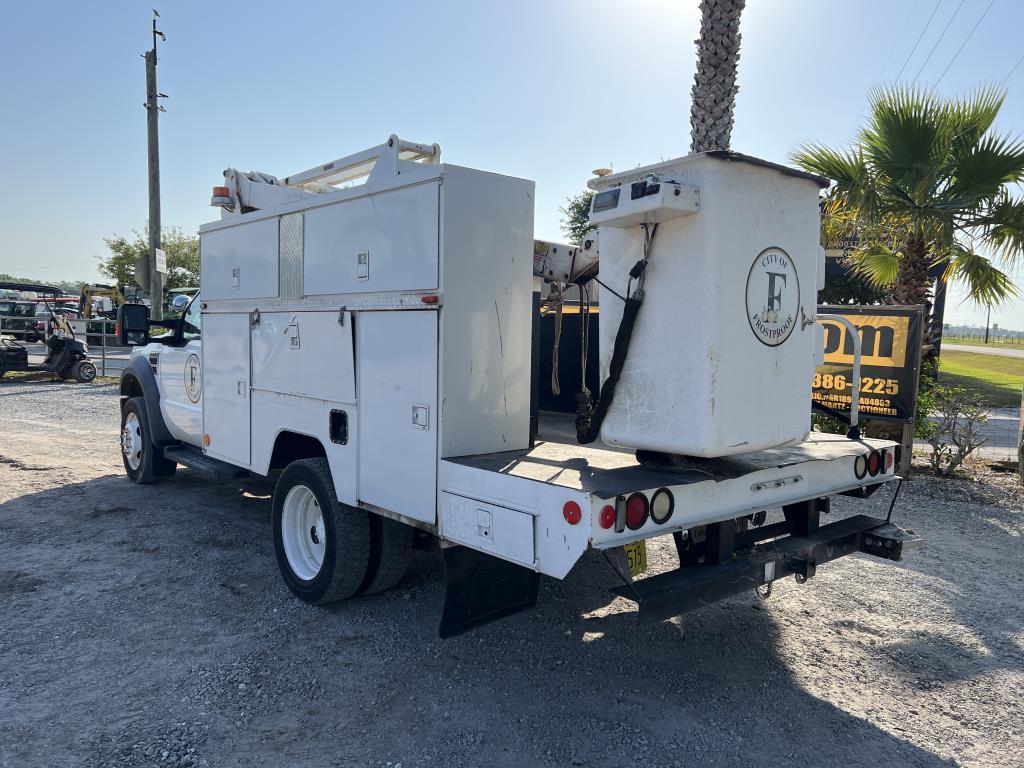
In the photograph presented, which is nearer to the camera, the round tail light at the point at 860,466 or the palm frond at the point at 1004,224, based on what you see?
the round tail light at the point at 860,466

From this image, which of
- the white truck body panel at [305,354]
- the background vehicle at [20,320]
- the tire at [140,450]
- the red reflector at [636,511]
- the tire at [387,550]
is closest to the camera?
the red reflector at [636,511]

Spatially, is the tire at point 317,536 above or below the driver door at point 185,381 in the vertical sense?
below

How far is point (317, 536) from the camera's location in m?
4.81

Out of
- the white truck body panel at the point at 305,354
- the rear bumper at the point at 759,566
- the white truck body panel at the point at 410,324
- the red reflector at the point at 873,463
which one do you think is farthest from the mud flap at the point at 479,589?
the red reflector at the point at 873,463

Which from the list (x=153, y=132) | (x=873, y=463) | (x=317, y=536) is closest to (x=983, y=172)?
(x=873, y=463)

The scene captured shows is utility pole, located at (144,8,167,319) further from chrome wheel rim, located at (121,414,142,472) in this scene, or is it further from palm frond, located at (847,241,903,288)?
palm frond, located at (847,241,903,288)

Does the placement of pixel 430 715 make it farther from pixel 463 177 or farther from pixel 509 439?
pixel 463 177

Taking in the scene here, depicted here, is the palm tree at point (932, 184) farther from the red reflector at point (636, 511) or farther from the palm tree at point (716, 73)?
the red reflector at point (636, 511)

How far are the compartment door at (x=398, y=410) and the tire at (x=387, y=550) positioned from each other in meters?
0.34

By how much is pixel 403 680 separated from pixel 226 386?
2.85 m

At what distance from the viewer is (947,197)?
8.88m

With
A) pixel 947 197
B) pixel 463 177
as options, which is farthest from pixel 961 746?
pixel 947 197

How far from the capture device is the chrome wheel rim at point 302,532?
15.7 ft

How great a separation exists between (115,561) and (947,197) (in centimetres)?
936
